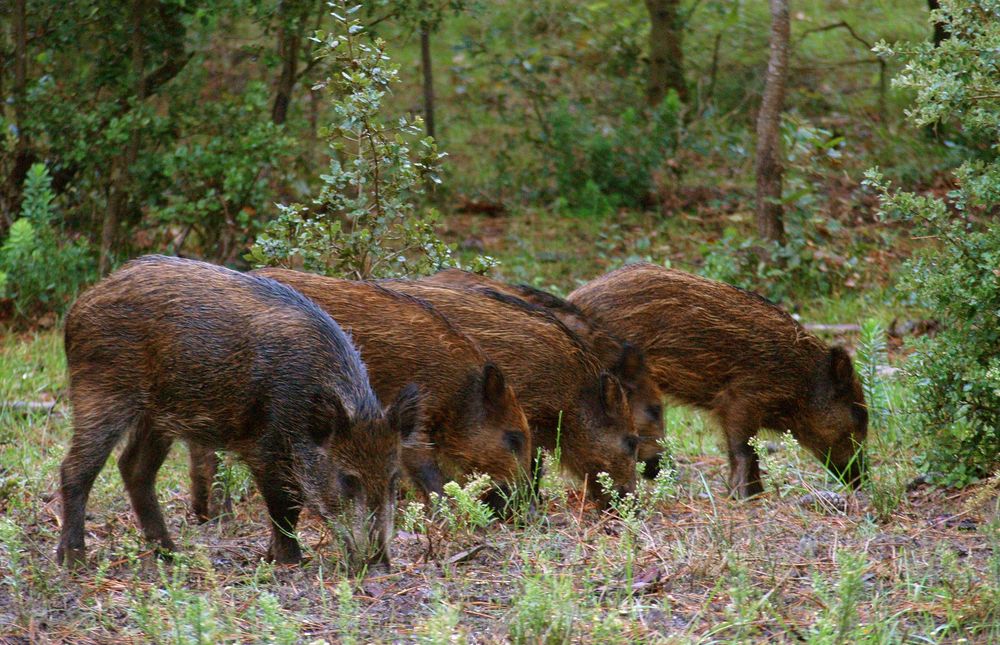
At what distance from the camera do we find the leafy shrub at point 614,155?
38.7 ft

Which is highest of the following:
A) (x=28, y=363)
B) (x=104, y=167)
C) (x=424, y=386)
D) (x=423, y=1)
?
(x=423, y=1)

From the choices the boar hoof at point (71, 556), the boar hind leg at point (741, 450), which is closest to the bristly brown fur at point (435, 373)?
the boar hind leg at point (741, 450)

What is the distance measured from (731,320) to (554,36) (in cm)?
825

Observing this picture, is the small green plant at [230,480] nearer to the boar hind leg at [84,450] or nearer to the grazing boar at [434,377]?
the grazing boar at [434,377]

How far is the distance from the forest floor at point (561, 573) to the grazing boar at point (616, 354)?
0.66 meters

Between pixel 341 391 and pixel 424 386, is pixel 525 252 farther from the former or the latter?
pixel 341 391

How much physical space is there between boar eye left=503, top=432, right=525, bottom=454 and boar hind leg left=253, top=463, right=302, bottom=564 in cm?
118

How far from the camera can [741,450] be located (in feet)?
21.8

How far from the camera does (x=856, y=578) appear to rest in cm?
350

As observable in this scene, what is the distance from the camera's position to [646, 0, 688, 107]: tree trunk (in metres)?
12.9

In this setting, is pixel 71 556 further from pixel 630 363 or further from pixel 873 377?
pixel 873 377

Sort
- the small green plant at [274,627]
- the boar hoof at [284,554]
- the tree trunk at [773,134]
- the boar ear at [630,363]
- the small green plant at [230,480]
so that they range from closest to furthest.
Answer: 1. the small green plant at [274,627]
2. the boar hoof at [284,554]
3. the small green plant at [230,480]
4. the boar ear at [630,363]
5. the tree trunk at [773,134]

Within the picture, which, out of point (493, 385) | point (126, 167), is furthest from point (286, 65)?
point (493, 385)

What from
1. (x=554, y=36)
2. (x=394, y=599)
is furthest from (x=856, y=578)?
(x=554, y=36)
